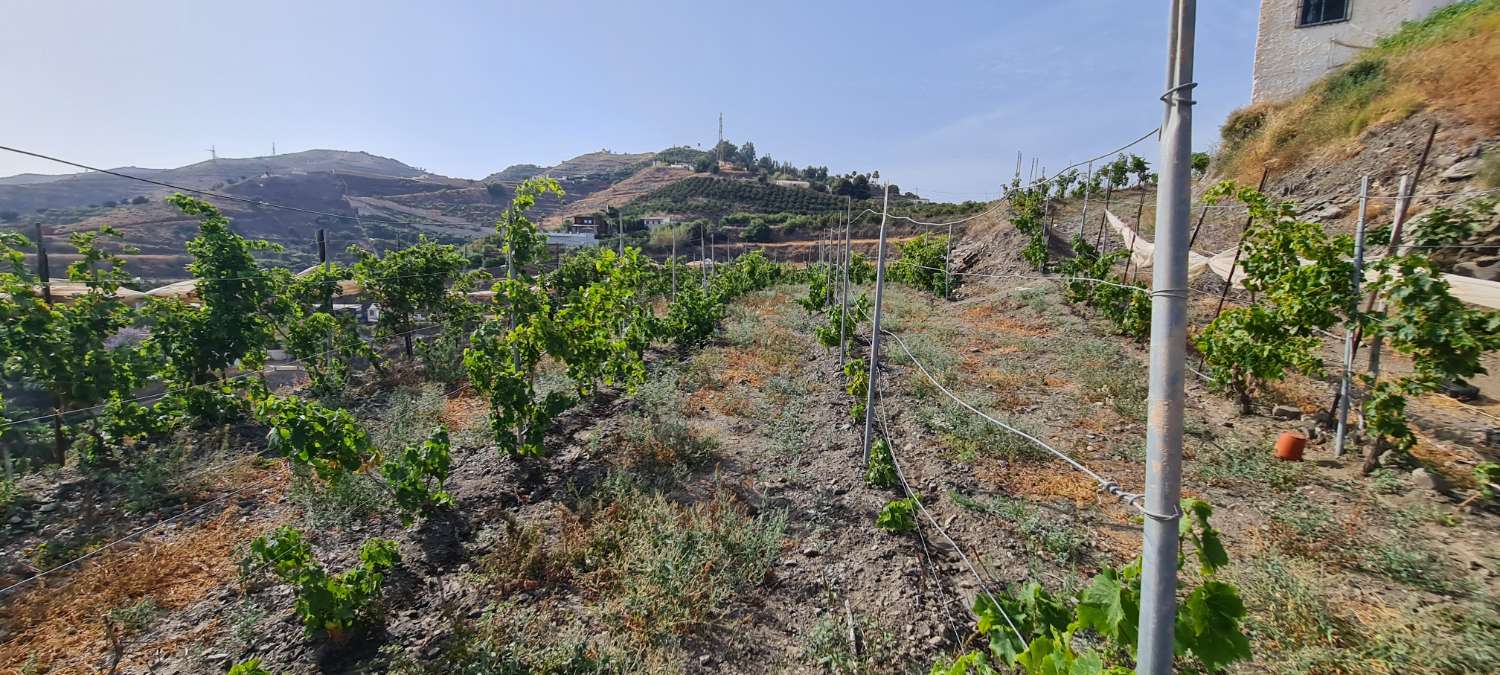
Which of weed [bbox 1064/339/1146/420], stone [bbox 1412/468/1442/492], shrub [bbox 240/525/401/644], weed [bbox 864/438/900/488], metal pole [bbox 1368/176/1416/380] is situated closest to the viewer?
shrub [bbox 240/525/401/644]

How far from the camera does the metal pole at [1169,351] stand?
1295 mm

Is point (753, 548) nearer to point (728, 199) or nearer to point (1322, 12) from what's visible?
point (1322, 12)

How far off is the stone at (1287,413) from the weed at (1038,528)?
3.67 meters

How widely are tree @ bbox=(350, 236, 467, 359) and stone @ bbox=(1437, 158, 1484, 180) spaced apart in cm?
1753

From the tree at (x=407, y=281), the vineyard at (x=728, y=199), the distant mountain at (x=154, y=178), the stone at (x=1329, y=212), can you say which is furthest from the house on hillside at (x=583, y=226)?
the stone at (x=1329, y=212)

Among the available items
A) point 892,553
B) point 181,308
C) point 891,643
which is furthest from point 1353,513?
point 181,308

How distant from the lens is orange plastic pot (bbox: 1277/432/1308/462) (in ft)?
15.7

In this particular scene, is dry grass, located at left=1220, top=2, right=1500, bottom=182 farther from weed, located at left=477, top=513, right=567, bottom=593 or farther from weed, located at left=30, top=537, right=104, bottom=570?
weed, located at left=30, top=537, right=104, bottom=570

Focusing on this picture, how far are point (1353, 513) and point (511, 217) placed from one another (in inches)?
306

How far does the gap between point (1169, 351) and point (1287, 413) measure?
647cm

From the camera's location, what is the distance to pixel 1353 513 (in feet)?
13.0

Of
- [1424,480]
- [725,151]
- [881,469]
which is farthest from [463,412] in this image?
[725,151]

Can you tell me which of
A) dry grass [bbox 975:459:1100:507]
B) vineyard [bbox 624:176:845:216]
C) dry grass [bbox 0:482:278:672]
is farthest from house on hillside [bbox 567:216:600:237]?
dry grass [bbox 975:459:1100:507]

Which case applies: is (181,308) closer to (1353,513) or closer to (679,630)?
(679,630)
